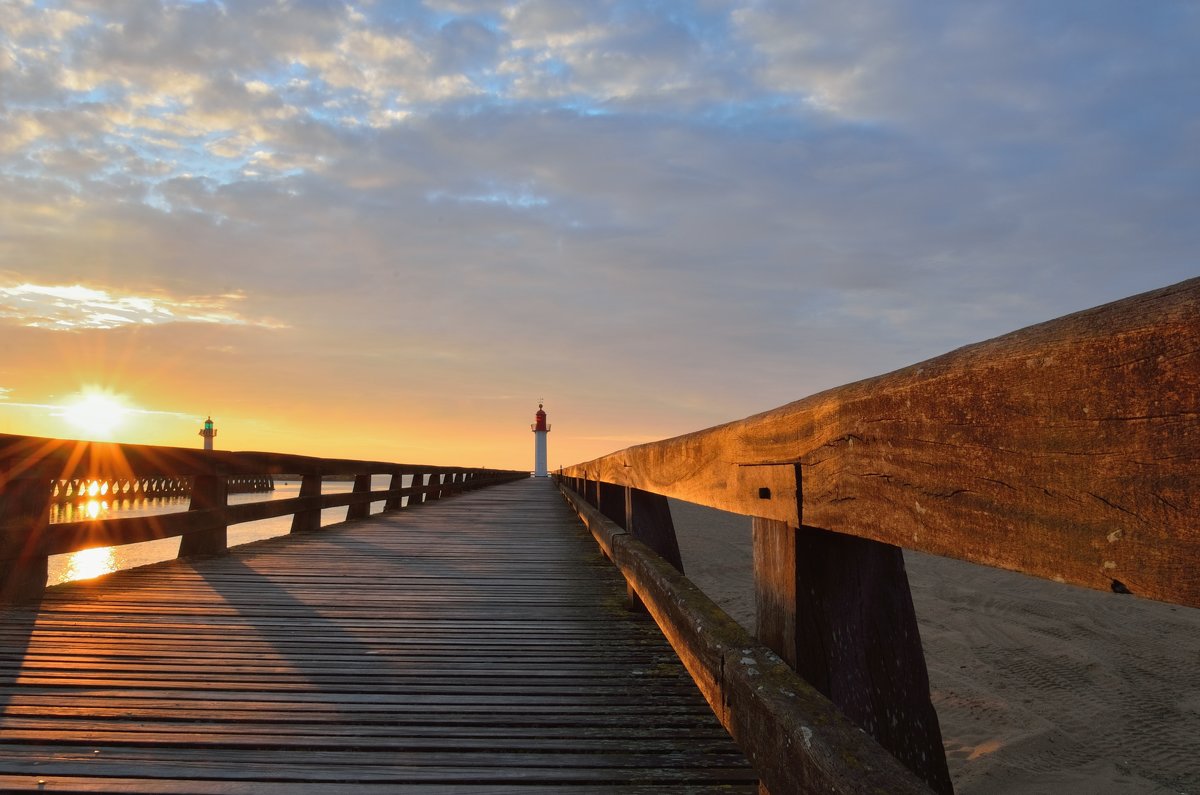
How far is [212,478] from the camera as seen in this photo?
6.04m

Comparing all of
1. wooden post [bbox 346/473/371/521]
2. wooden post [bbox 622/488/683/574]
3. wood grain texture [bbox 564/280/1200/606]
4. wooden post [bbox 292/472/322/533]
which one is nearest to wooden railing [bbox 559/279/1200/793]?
wood grain texture [bbox 564/280/1200/606]

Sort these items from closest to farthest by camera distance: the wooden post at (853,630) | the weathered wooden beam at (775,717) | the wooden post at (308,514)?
the weathered wooden beam at (775,717) → the wooden post at (853,630) → the wooden post at (308,514)

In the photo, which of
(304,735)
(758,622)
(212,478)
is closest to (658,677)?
(758,622)

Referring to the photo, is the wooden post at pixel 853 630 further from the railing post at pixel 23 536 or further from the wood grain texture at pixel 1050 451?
the railing post at pixel 23 536

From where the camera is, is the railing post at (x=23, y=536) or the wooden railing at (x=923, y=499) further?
the railing post at (x=23, y=536)

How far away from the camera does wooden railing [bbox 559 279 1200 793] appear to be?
73cm

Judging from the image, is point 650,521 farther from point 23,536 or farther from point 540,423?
→ point 540,423

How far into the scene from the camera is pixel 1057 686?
7570 millimetres

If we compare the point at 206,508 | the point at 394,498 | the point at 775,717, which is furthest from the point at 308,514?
the point at 775,717

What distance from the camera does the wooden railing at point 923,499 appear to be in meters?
0.73

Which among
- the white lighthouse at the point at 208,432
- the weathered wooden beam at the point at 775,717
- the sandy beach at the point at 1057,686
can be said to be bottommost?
the sandy beach at the point at 1057,686

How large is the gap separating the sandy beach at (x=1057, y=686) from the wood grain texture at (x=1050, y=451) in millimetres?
5228

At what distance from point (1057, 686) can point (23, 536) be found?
856 centimetres

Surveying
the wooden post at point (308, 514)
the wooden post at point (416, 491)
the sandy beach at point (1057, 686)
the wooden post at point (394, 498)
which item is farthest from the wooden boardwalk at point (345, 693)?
the wooden post at point (416, 491)
